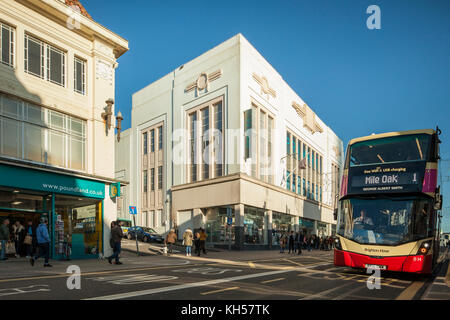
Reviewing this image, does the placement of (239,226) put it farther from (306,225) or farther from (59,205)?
(306,225)

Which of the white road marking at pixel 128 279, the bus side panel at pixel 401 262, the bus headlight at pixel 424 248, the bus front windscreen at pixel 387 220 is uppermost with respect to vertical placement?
the bus front windscreen at pixel 387 220

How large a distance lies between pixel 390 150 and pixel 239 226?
793 inches

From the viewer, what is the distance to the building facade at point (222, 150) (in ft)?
108

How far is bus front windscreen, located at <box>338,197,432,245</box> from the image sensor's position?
11.3m

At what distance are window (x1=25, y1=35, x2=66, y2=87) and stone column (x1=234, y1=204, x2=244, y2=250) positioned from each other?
17.1 m

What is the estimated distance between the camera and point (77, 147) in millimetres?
19406

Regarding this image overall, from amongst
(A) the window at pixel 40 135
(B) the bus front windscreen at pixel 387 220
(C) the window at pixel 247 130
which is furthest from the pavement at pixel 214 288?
(C) the window at pixel 247 130

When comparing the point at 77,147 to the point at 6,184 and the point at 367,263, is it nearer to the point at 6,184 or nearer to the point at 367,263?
the point at 6,184

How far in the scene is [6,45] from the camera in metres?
16.6

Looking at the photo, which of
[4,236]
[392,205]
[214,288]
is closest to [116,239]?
[4,236]

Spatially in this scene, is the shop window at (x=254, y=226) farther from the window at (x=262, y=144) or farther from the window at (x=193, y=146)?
the window at (x=193, y=146)

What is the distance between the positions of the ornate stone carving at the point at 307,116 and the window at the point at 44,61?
31008mm

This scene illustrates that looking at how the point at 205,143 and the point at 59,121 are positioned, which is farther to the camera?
the point at 205,143
